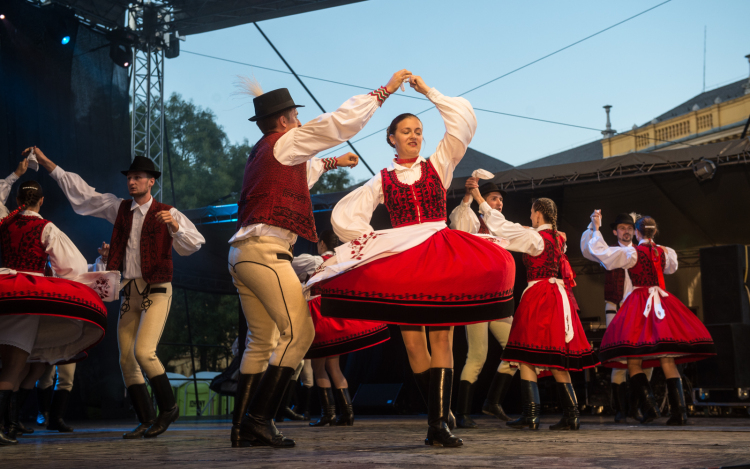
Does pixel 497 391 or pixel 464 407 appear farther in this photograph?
pixel 497 391

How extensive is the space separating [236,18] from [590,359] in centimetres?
706

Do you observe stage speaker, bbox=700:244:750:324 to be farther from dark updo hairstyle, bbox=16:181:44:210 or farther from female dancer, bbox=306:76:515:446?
dark updo hairstyle, bbox=16:181:44:210

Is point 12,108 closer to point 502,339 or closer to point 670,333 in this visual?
point 502,339

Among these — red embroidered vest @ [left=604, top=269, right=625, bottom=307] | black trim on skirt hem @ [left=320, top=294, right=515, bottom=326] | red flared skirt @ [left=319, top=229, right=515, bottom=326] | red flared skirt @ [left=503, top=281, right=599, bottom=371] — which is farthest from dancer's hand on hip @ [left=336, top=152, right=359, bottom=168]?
red embroidered vest @ [left=604, top=269, right=625, bottom=307]

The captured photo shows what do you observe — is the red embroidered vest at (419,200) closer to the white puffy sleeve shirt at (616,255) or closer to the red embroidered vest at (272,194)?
the red embroidered vest at (272,194)

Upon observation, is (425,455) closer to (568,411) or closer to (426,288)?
(426,288)

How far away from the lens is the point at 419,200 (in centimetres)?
296

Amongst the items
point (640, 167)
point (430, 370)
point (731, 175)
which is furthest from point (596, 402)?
point (430, 370)

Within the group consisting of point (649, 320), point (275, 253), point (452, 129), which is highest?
point (452, 129)

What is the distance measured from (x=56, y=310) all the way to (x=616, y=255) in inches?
152

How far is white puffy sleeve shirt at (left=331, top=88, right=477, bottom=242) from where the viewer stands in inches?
117

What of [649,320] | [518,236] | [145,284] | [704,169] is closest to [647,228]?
[649,320]

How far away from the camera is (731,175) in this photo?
9.44 metres

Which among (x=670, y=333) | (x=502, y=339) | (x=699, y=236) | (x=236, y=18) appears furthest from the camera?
(x=699, y=236)
